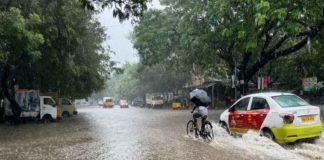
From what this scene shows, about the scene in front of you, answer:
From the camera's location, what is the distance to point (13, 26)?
2100 centimetres

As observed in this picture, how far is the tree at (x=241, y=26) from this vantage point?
20.7 m

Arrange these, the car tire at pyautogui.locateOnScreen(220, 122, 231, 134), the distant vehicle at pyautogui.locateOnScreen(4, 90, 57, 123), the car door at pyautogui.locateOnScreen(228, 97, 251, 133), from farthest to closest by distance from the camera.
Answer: the distant vehicle at pyautogui.locateOnScreen(4, 90, 57, 123)
the car tire at pyautogui.locateOnScreen(220, 122, 231, 134)
the car door at pyautogui.locateOnScreen(228, 97, 251, 133)

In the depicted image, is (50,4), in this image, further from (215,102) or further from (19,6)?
(215,102)

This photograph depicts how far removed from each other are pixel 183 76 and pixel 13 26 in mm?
49967

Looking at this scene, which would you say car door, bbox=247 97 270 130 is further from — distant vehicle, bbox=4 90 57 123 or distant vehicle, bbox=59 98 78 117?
distant vehicle, bbox=59 98 78 117

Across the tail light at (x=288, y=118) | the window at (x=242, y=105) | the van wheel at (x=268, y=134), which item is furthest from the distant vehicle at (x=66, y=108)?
the tail light at (x=288, y=118)

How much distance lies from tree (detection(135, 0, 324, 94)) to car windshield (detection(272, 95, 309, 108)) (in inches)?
239

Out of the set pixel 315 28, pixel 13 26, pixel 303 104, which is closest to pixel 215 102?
pixel 315 28

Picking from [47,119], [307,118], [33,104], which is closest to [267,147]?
[307,118]

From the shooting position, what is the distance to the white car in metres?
12.9

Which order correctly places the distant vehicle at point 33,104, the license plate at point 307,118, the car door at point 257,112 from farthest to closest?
the distant vehicle at point 33,104 → the car door at point 257,112 → the license plate at point 307,118

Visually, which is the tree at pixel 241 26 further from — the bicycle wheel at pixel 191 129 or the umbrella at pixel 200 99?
the bicycle wheel at pixel 191 129

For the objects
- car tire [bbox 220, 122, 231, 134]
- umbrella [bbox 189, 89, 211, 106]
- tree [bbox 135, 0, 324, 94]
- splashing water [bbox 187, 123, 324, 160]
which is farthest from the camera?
tree [bbox 135, 0, 324, 94]

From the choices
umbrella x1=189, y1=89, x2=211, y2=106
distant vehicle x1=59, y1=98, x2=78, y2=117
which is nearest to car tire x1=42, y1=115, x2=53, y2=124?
distant vehicle x1=59, y1=98, x2=78, y2=117
